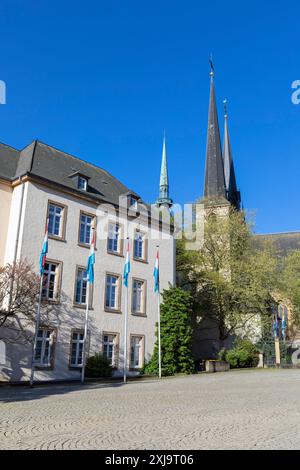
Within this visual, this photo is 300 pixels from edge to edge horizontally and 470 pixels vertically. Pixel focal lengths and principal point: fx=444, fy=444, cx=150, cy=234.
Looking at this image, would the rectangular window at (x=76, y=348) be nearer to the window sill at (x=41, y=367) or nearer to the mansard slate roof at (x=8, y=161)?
the window sill at (x=41, y=367)

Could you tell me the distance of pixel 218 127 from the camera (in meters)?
54.9

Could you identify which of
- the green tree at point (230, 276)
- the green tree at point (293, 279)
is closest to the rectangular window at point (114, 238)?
the green tree at point (230, 276)

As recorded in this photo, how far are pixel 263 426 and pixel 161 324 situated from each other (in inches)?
757

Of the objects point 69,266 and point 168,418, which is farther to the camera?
point 69,266

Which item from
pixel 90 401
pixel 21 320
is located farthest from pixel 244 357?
pixel 90 401

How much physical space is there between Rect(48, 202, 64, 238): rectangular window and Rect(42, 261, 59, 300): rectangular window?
1.83 metres

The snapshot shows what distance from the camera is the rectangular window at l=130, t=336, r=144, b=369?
1075 inches

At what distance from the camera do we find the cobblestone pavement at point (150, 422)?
7105mm

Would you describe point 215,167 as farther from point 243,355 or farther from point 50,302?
point 50,302

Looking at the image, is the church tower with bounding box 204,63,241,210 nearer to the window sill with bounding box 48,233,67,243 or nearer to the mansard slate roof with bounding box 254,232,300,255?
the mansard slate roof with bounding box 254,232,300,255

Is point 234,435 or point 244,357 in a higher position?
point 244,357

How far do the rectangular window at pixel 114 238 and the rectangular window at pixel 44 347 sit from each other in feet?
22.7

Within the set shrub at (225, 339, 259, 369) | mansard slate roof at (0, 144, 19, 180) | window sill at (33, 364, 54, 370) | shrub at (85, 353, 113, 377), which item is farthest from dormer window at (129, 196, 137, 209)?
→ shrub at (225, 339, 259, 369)

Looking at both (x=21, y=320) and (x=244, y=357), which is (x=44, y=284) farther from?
(x=244, y=357)
